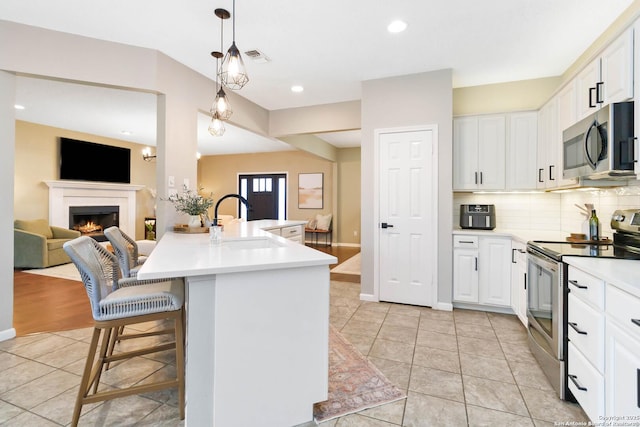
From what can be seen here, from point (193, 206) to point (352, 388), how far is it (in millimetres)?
2277

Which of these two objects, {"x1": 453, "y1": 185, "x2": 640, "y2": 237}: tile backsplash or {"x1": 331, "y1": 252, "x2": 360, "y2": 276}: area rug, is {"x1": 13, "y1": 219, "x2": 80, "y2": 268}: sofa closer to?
{"x1": 331, "y1": 252, "x2": 360, "y2": 276}: area rug

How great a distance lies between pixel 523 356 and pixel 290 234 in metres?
3.11

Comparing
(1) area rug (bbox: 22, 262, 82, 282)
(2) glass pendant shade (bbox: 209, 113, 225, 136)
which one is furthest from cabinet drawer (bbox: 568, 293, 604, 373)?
(1) area rug (bbox: 22, 262, 82, 282)

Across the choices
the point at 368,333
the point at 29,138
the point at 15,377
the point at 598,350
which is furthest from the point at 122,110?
the point at 598,350

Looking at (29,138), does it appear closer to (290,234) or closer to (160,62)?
(160,62)

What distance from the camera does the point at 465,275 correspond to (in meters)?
3.43

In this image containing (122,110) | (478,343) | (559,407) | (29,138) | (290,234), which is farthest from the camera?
(29,138)

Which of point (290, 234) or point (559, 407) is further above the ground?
point (290, 234)

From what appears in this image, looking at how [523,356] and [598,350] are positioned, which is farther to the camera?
[523,356]

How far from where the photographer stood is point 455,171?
11.9 feet

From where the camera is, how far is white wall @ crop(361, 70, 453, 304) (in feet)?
11.3

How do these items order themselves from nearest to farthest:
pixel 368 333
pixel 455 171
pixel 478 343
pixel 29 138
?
pixel 478 343 < pixel 368 333 < pixel 455 171 < pixel 29 138

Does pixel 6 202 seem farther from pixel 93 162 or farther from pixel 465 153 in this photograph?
pixel 93 162

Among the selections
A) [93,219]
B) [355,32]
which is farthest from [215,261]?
[93,219]
